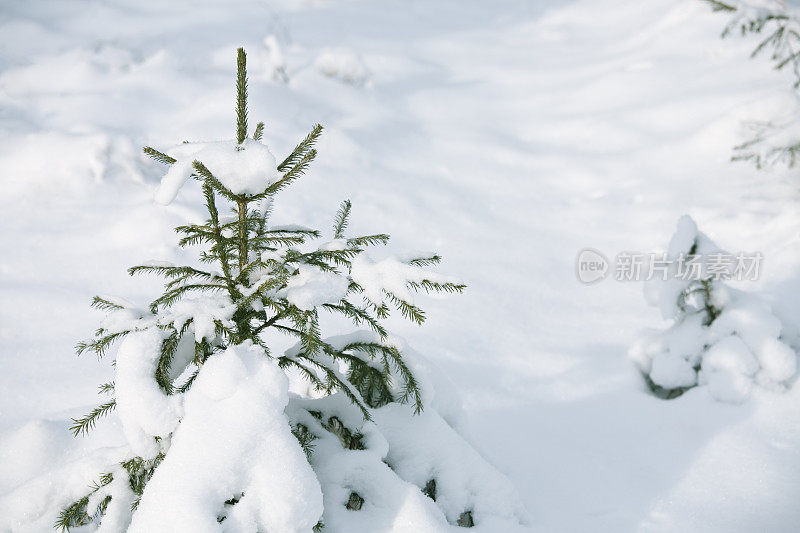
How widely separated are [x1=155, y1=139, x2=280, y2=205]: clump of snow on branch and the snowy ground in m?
1.95

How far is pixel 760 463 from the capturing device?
3.12 metres

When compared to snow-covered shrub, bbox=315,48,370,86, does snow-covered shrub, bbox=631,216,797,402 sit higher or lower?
lower

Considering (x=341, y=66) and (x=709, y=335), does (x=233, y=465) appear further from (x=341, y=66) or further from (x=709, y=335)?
(x=341, y=66)

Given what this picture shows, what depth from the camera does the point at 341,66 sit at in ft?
29.6

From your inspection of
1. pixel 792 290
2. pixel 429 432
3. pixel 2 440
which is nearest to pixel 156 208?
pixel 2 440

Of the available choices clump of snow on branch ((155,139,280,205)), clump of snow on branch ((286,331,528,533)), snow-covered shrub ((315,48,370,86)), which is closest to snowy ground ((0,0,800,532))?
snow-covered shrub ((315,48,370,86))

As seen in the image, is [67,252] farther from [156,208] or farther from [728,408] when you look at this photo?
[728,408]

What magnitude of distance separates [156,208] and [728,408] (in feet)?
16.6

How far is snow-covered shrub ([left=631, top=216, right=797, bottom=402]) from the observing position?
3.62 meters

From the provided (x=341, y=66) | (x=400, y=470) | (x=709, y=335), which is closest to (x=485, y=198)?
(x=341, y=66)

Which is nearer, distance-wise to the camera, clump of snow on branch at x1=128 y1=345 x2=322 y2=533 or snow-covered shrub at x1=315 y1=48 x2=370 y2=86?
clump of snow on branch at x1=128 y1=345 x2=322 y2=533

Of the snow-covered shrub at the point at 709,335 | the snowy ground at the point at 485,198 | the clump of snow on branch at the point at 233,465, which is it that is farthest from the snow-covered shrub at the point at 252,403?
the snow-covered shrub at the point at 709,335

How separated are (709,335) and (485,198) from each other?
3.86 m

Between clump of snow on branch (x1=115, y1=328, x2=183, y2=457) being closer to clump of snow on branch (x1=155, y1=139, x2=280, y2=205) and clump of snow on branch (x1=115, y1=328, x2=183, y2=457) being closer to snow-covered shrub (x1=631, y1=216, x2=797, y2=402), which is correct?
clump of snow on branch (x1=155, y1=139, x2=280, y2=205)
